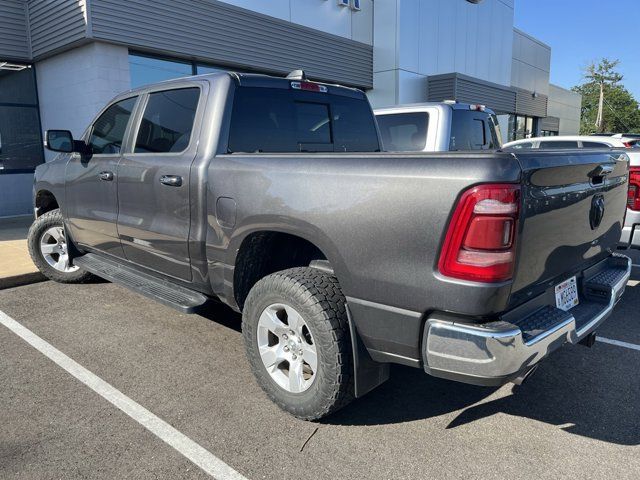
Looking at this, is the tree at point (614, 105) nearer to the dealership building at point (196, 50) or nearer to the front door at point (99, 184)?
the dealership building at point (196, 50)

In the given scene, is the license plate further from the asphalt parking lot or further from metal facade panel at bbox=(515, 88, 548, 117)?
metal facade panel at bbox=(515, 88, 548, 117)

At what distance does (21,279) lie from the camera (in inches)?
223

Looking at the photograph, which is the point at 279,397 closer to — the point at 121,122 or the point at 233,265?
the point at 233,265

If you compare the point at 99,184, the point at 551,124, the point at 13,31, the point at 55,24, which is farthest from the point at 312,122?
the point at 551,124

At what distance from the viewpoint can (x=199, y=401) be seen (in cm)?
311

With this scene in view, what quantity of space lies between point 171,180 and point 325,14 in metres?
12.1

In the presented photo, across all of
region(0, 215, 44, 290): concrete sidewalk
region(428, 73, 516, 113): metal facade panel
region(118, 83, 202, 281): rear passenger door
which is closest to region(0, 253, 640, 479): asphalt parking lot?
region(118, 83, 202, 281): rear passenger door

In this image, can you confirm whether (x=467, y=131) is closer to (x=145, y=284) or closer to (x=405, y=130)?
(x=405, y=130)

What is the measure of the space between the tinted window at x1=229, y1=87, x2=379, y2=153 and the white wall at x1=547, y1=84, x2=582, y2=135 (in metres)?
29.3

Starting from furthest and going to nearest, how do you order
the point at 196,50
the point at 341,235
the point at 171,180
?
the point at 196,50 < the point at 171,180 < the point at 341,235

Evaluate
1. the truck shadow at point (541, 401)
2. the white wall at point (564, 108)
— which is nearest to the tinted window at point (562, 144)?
the truck shadow at point (541, 401)

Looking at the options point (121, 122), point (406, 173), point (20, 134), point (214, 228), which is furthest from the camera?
point (20, 134)

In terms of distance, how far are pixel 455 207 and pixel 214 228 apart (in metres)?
1.62

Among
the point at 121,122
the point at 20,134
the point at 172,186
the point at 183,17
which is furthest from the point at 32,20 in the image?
the point at 172,186
